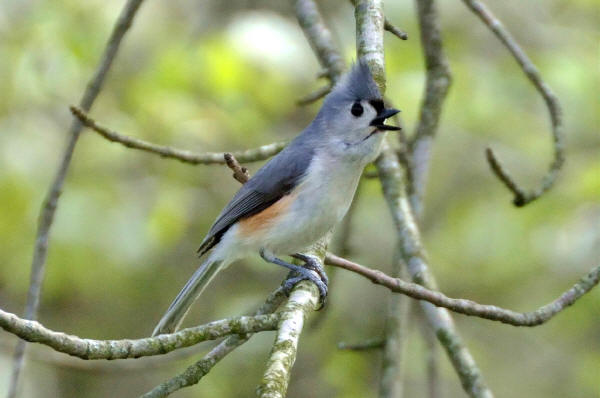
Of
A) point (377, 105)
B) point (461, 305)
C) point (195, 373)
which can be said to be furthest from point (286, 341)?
point (377, 105)

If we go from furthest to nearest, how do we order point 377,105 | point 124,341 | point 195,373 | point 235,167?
point 377,105, point 235,167, point 195,373, point 124,341

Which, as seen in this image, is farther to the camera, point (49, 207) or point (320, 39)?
point (320, 39)

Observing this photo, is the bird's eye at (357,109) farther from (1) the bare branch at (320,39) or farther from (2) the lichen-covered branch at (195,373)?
(2) the lichen-covered branch at (195,373)

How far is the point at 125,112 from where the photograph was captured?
538cm

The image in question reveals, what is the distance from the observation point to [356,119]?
132 inches

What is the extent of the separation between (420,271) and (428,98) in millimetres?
1279

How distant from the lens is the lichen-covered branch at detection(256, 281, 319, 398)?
1.76 metres

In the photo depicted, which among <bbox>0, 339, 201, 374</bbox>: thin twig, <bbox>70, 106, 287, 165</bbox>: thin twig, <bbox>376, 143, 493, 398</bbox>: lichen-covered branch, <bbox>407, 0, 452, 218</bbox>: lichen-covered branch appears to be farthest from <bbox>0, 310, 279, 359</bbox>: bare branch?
Answer: <bbox>407, 0, 452, 218</bbox>: lichen-covered branch

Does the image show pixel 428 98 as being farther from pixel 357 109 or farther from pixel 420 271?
pixel 420 271

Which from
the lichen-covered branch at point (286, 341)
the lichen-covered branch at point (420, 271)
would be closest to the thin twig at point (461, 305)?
the lichen-covered branch at point (286, 341)

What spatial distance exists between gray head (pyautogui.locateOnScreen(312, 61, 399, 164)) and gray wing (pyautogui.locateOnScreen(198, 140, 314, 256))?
14 cm

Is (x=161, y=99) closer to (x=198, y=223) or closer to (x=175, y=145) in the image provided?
(x=175, y=145)

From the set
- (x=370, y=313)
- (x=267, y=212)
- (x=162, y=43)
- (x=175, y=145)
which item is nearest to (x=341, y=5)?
(x=162, y=43)

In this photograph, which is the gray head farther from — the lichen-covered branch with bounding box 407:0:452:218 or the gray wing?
the lichen-covered branch with bounding box 407:0:452:218
